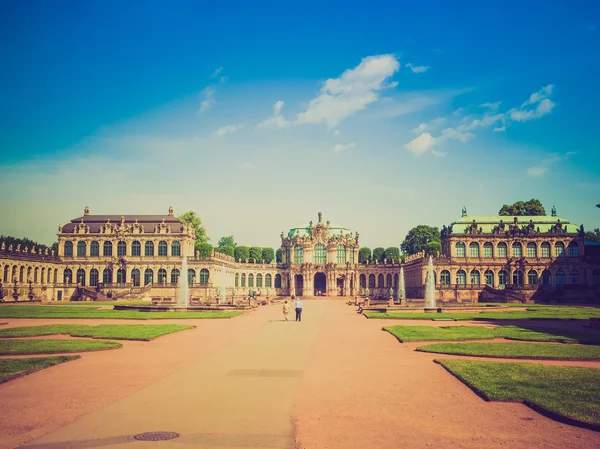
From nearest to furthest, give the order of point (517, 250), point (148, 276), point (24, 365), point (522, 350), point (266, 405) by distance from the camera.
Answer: point (266, 405)
point (24, 365)
point (522, 350)
point (517, 250)
point (148, 276)

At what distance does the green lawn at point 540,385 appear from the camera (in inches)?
477

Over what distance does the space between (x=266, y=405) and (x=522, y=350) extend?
45.1ft

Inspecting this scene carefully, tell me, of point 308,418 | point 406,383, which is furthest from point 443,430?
point 406,383

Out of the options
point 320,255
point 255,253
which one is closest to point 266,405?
point 320,255

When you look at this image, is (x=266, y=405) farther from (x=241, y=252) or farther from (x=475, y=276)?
(x=241, y=252)

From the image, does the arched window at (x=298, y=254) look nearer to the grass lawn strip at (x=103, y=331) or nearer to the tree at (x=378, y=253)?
the tree at (x=378, y=253)

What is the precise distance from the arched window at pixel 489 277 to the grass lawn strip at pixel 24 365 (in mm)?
81613

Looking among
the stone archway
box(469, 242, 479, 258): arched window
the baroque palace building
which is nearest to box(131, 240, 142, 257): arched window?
the baroque palace building

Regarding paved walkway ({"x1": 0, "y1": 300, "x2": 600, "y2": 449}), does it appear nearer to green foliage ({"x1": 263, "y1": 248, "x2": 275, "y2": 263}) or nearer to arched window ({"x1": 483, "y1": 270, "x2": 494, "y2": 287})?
arched window ({"x1": 483, "y1": 270, "x2": 494, "y2": 287})

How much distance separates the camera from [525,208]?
108375 mm

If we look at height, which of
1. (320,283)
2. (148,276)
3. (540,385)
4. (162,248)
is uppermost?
(162,248)

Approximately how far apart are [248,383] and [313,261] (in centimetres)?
9509

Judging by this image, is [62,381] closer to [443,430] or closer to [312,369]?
[312,369]

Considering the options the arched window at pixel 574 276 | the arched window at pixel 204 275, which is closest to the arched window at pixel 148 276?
the arched window at pixel 204 275
